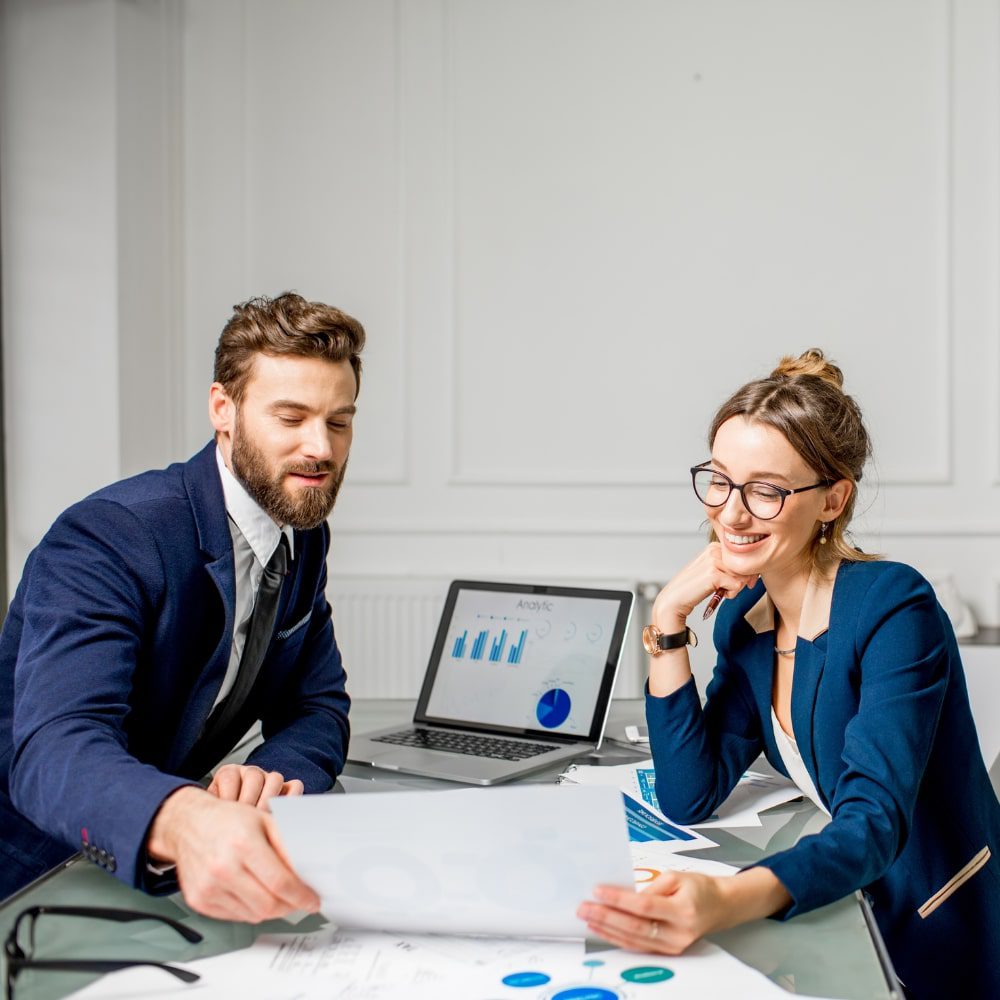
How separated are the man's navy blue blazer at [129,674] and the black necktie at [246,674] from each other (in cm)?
4

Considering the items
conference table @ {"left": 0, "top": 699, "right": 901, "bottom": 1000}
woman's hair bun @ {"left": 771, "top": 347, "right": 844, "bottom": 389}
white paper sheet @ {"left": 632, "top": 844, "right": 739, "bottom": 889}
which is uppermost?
woman's hair bun @ {"left": 771, "top": 347, "right": 844, "bottom": 389}

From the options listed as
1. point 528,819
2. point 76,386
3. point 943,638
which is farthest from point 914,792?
point 76,386

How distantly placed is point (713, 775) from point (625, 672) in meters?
2.20

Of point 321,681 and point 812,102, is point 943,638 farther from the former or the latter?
point 812,102

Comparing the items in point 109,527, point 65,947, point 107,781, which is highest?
point 109,527

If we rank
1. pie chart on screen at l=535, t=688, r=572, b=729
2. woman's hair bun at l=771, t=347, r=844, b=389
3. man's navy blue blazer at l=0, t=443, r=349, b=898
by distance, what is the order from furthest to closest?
pie chart on screen at l=535, t=688, r=572, b=729, woman's hair bun at l=771, t=347, r=844, b=389, man's navy blue blazer at l=0, t=443, r=349, b=898

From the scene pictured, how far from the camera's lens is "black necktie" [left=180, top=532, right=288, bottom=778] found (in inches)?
61.6

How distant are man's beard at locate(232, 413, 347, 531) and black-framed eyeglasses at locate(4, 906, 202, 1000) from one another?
62cm

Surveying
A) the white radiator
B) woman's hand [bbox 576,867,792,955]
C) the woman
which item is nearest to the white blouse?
the woman

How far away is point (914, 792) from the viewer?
1276mm

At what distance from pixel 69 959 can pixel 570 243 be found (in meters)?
3.12

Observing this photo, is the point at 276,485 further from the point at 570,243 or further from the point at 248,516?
the point at 570,243

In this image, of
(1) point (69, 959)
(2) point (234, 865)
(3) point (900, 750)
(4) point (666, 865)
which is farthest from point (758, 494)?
(1) point (69, 959)

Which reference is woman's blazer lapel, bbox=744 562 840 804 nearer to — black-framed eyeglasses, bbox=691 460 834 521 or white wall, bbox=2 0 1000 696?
black-framed eyeglasses, bbox=691 460 834 521
